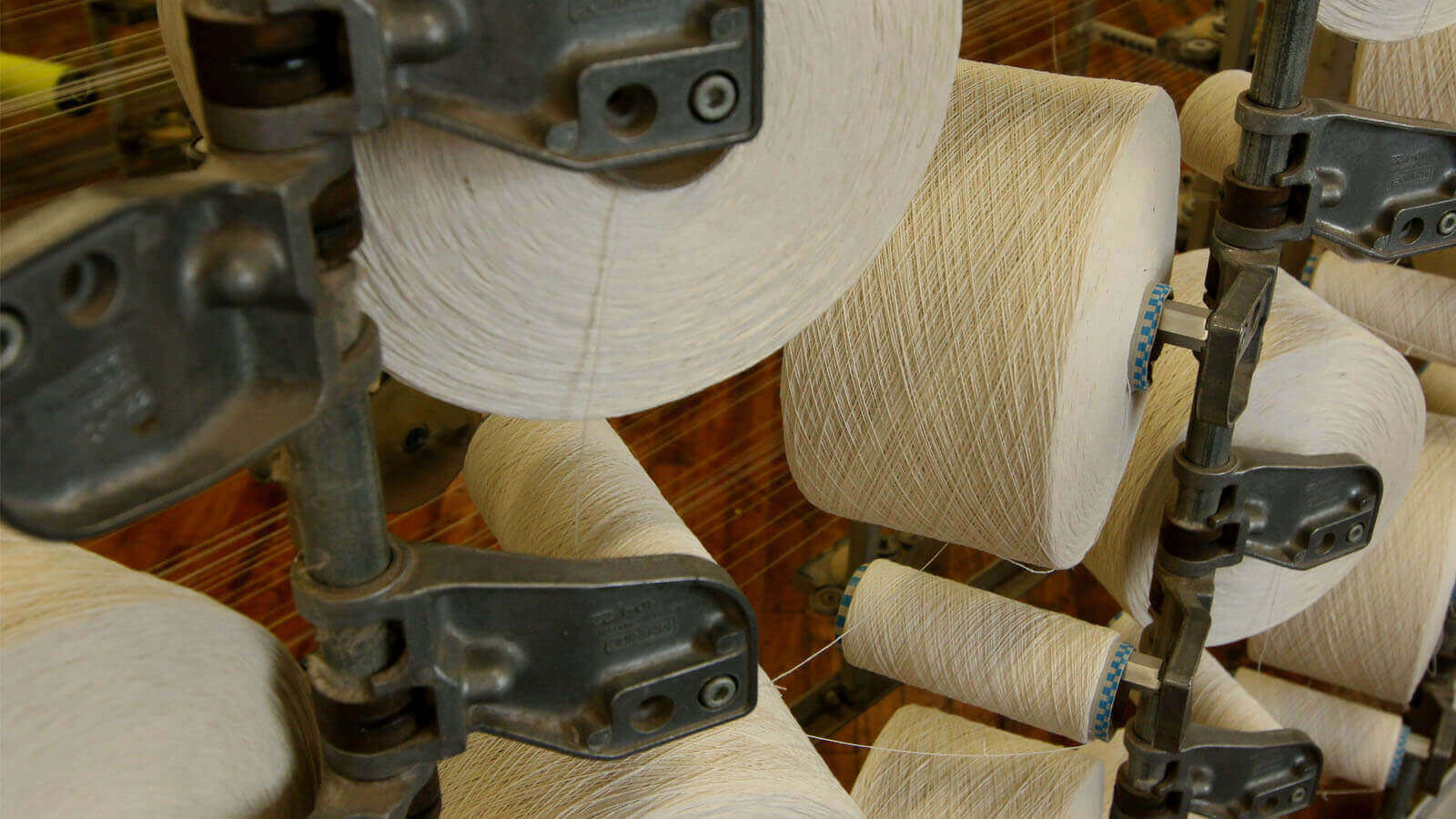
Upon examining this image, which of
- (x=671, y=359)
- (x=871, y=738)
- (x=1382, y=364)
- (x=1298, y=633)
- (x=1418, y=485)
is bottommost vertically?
(x=871, y=738)

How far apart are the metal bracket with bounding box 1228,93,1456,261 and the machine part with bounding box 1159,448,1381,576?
0.16 m

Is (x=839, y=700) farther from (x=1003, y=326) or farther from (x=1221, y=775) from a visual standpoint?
(x=1003, y=326)

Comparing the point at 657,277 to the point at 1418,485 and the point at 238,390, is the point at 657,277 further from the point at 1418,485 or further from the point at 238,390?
the point at 1418,485

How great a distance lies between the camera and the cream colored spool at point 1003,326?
74 cm

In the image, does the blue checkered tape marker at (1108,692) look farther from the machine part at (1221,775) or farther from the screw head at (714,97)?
the screw head at (714,97)

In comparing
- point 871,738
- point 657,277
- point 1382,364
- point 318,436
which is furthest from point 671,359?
point 871,738

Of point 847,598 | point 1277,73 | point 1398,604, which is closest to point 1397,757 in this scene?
point 1398,604

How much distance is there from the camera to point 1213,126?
1124mm

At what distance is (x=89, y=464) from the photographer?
0.32 metres

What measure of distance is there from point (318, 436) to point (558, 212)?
0.11 metres

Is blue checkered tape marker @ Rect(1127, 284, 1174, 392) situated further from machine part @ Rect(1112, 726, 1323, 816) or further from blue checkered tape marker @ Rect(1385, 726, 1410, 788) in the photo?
blue checkered tape marker @ Rect(1385, 726, 1410, 788)

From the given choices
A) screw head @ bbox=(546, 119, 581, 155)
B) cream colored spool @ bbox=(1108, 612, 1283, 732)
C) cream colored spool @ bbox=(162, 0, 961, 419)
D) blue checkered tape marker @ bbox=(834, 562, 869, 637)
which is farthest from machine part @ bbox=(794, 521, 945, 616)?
screw head @ bbox=(546, 119, 581, 155)

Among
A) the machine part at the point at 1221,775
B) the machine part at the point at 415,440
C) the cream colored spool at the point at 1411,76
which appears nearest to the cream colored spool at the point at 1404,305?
the cream colored spool at the point at 1411,76

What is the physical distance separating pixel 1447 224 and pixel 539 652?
2.65ft
